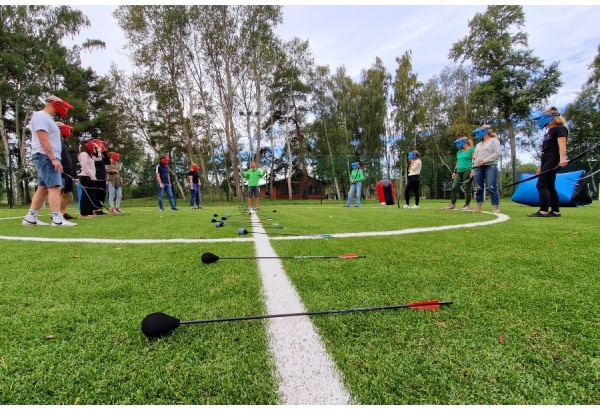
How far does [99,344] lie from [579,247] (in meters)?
3.63

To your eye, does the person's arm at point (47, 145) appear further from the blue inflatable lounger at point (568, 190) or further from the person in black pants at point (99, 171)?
the blue inflatable lounger at point (568, 190)

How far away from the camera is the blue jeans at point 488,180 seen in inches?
245

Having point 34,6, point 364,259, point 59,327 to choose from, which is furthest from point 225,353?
point 34,6

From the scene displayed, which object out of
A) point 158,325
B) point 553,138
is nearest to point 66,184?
point 158,325

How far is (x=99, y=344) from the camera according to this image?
1142 mm

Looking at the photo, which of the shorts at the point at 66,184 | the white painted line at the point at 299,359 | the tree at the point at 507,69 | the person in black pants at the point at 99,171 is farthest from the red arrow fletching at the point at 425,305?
the tree at the point at 507,69

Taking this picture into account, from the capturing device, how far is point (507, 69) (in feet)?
75.2

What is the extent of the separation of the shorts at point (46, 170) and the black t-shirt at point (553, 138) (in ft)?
27.8

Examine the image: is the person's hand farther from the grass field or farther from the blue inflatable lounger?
the blue inflatable lounger

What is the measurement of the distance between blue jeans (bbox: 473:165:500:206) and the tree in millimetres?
20299

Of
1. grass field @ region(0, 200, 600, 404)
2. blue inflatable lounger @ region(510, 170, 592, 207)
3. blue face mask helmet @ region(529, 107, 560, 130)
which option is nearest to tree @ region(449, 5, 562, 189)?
blue inflatable lounger @ region(510, 170, 592, 207)

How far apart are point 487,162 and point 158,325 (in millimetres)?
6997

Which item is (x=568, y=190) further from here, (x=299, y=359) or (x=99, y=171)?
(x=99, y=171)

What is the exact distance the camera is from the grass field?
0.89 meters
